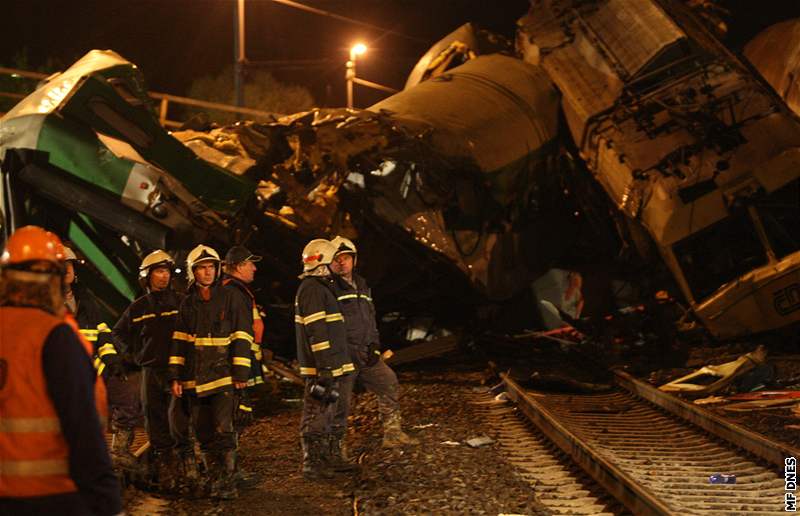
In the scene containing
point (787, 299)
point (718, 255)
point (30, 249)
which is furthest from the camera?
point (718, 255)

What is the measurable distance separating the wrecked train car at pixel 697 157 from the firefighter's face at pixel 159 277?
7.28m

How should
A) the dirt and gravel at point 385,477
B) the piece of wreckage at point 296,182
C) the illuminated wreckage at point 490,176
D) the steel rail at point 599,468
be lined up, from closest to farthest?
the steel rail at point 599,468
the dirt and gravel at point 385,477
the piece of wreckage at point 296,182
the illuminated wreckage at point 490,176

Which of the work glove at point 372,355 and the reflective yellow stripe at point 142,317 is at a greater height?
the reflective yellow stripe at point 142,317

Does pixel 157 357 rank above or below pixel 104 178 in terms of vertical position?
below

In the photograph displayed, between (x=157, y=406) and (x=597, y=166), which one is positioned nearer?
(x=157, y=406)

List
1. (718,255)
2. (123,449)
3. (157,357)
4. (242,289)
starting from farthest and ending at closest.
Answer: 1. (718,255)
2. (123,449)
3. (157,357)
4. (242,289)

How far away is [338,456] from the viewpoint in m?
6.99

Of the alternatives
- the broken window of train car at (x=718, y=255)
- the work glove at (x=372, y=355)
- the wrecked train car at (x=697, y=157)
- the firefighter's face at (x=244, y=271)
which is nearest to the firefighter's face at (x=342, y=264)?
the work glove at (x=372, y=355)

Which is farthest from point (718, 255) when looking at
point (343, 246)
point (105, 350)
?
point (105, 350)

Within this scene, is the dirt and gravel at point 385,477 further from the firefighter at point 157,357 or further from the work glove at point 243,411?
the work glove at point 243,411

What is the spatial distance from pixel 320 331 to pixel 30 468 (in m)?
4.02

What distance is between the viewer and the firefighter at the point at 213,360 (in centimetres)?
610

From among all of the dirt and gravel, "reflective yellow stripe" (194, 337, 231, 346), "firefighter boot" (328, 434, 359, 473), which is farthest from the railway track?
"reflective yellow stripe" (194, 337, 231, 346)

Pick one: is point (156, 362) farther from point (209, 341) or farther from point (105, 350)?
point (209, 341)
